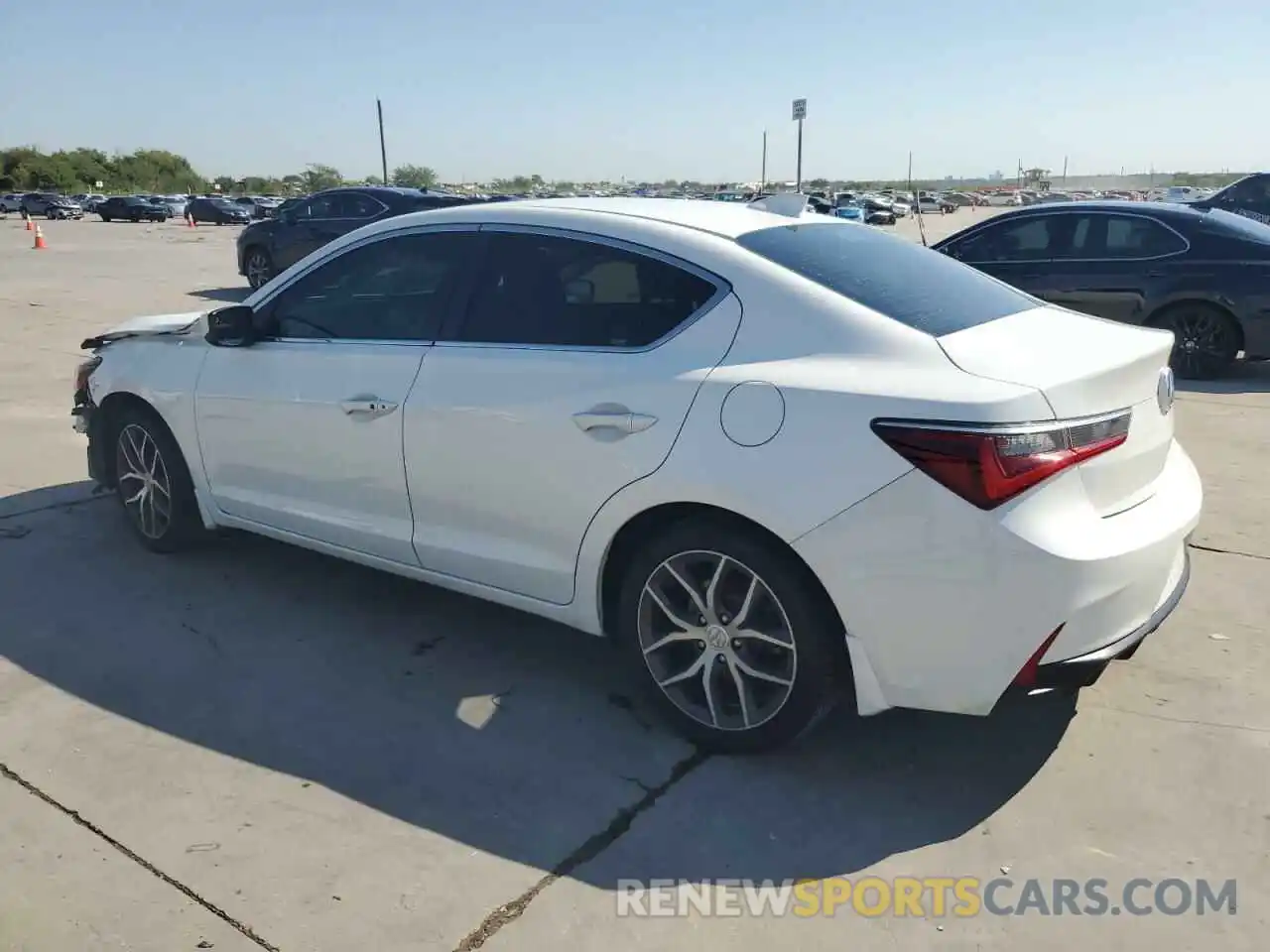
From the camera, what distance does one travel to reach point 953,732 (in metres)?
3.45

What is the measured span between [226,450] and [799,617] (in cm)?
274

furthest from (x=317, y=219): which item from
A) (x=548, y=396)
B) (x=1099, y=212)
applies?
(x=548, y=396)

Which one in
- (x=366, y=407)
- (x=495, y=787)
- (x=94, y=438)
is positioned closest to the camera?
(x=495, y=787)

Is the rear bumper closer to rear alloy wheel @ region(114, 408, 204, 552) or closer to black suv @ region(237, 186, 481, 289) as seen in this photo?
rear alloy wheel @ region(114, 408, 204, 552)

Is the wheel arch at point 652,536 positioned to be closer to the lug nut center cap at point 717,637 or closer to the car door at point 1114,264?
the lug nut center cap at point 717,637

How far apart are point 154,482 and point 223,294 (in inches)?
500

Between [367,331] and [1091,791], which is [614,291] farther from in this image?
[1091,791]

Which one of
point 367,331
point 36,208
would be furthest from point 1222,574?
point 36,208

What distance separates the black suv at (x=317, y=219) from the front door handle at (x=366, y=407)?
12.0 metres

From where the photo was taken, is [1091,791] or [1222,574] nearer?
[1091,791]

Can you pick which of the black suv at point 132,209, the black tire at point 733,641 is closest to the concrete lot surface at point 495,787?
the black tire at point 733,641

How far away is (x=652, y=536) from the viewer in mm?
3289

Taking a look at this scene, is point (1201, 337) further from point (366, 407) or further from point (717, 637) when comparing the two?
point (366, 407)

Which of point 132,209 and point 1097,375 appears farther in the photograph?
point 132,209
